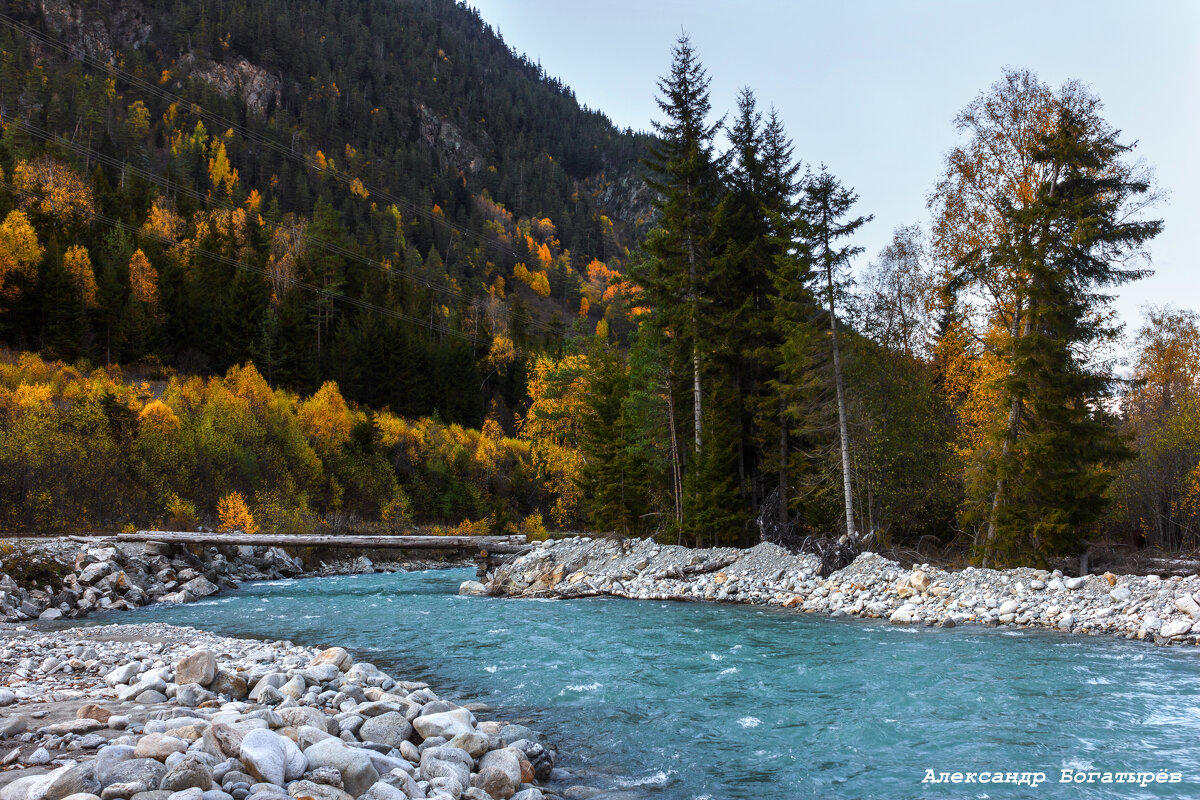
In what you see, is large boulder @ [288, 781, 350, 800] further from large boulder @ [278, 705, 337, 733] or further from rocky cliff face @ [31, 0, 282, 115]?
rocky cliff face @ [31, 0, 282, 115]

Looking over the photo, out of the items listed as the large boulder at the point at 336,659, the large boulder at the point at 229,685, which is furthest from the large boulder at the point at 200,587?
the large boulder at the point at 229,685

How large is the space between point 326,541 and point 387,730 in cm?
1979

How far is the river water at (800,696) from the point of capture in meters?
5.82

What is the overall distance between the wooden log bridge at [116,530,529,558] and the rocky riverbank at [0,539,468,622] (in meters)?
0.56

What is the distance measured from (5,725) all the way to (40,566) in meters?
15.5

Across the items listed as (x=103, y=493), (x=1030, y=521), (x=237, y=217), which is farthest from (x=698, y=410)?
(x=237, y=217)

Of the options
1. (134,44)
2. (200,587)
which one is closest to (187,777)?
(200,587)

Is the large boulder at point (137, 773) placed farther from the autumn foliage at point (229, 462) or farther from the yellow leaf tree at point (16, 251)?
the yellow leaf tree at point (16, 251)

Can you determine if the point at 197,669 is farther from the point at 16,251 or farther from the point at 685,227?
the point at 16,251

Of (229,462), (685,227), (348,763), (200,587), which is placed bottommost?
(200,587)

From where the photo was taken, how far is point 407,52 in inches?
7210

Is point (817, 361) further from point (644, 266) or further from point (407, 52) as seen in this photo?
point (407, 52)

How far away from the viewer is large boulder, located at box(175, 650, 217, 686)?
271 inches

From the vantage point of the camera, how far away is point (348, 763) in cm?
438
